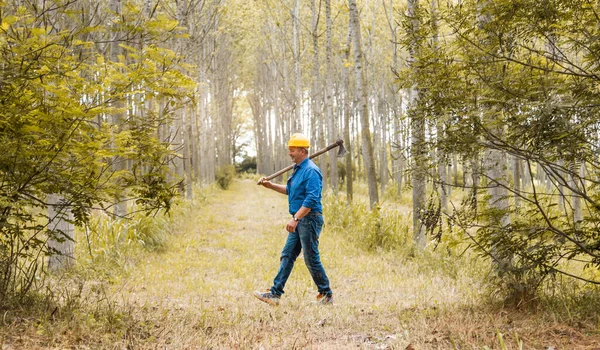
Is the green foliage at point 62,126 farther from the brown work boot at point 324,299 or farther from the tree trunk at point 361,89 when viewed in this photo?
the tree trunk at point 361,89

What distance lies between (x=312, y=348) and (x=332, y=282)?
3.14 meters

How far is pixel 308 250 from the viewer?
5.31 m

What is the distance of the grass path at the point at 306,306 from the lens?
3.86 meters

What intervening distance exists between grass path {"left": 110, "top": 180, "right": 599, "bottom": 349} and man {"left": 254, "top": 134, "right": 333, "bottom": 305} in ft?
0.74

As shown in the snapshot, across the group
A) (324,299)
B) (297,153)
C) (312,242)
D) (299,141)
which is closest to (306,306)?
(324,299)

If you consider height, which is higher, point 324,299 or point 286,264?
point 286,264

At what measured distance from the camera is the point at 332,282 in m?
6.84

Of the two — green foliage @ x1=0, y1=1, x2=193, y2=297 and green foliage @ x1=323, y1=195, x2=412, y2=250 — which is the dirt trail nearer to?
green foliage @ x1=323, y1=195, x2=412, y2=250

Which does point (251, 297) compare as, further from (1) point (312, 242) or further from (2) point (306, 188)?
(2) point (306, 188)

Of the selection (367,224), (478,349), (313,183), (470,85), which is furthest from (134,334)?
(367,224)

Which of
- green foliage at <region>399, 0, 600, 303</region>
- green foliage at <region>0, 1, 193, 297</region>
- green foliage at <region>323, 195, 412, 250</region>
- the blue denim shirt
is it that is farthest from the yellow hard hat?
green foliage at <region>323, 195, 412, 250</region>

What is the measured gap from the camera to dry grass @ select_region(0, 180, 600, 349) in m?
3.72

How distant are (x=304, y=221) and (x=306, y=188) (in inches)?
14.9

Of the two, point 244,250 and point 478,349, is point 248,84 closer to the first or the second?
point 244,250
